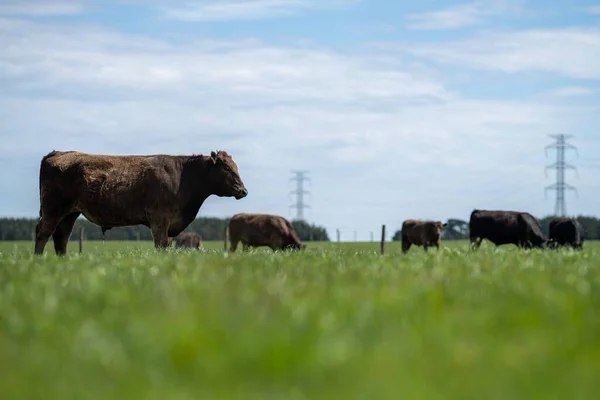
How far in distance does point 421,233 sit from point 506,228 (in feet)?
40.7

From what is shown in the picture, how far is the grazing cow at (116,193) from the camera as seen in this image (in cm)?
2155

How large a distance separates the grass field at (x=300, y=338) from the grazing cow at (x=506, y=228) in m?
32.8

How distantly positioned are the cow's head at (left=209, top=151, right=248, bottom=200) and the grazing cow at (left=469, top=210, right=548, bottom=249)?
63.2 feet

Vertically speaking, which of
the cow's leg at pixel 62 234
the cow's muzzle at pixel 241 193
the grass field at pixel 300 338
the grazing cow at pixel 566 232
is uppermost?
the cow's muzzle at pixel 241 193

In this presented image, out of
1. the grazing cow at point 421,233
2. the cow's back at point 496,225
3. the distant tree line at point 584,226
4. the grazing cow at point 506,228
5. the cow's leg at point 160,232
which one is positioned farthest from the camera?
the distant tree line at point 584,226

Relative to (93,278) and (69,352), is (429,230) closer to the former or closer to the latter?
(93,278)

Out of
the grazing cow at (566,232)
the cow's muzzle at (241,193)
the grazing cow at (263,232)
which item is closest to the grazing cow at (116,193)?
the cow's muzzle at (241,193)

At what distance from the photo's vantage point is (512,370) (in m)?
4.71

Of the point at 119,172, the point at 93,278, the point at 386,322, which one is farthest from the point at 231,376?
the point at 119,172

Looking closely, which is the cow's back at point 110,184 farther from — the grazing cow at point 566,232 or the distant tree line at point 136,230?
the distant tree line at point 136,230

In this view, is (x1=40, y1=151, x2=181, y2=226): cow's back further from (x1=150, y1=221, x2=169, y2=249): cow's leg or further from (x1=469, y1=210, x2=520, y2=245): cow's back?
(x1=469, y1=210, x2=520, y2=245): cow's back

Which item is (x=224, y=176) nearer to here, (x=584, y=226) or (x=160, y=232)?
(x=160, y=232)

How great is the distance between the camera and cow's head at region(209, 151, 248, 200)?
23906mm

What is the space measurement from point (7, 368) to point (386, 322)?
226cm
